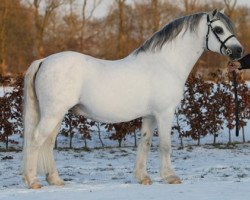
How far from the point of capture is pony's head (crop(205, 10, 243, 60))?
5676 millimetres

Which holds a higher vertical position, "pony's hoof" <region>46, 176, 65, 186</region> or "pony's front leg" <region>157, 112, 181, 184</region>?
"pony's front leg" <region>157, 112, 181, 184</region>

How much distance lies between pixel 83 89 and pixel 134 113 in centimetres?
64

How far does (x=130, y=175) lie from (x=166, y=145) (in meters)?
1.31

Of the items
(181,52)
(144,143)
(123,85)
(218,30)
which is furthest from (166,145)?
(218,30)

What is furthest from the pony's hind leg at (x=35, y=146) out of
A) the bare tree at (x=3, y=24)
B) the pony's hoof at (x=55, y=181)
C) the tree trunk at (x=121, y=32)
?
the bare tree at (x=3, y=24)

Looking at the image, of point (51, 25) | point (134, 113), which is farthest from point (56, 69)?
point (51, 25)

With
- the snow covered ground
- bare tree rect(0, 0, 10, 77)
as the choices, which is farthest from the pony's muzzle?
bare tree rect(0, 0, 10, 77)

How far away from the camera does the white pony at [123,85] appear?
215 inches

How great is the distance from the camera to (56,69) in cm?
546

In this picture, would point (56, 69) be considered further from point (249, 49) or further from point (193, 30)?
point (249, 49)

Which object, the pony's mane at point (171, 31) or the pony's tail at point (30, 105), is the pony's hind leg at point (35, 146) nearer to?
the pony's tail at point (30, 105)

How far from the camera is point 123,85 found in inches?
219

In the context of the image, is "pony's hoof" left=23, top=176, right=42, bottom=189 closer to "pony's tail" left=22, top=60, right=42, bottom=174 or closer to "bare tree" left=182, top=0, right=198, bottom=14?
"pony's tail" left=22, top=60, right=42, bottom=174

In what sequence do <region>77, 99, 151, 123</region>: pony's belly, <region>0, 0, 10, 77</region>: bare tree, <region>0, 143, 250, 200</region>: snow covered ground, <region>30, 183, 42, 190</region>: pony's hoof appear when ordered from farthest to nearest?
<region>0, 0, 10, 77</region>: bare tree
<region>77, 99, 151, 123</region>: pony's belly
<region>30, 183, 42, 190</region>: pony's hoof
<region>0, 143, 250, 200</region>: snow covered ground
